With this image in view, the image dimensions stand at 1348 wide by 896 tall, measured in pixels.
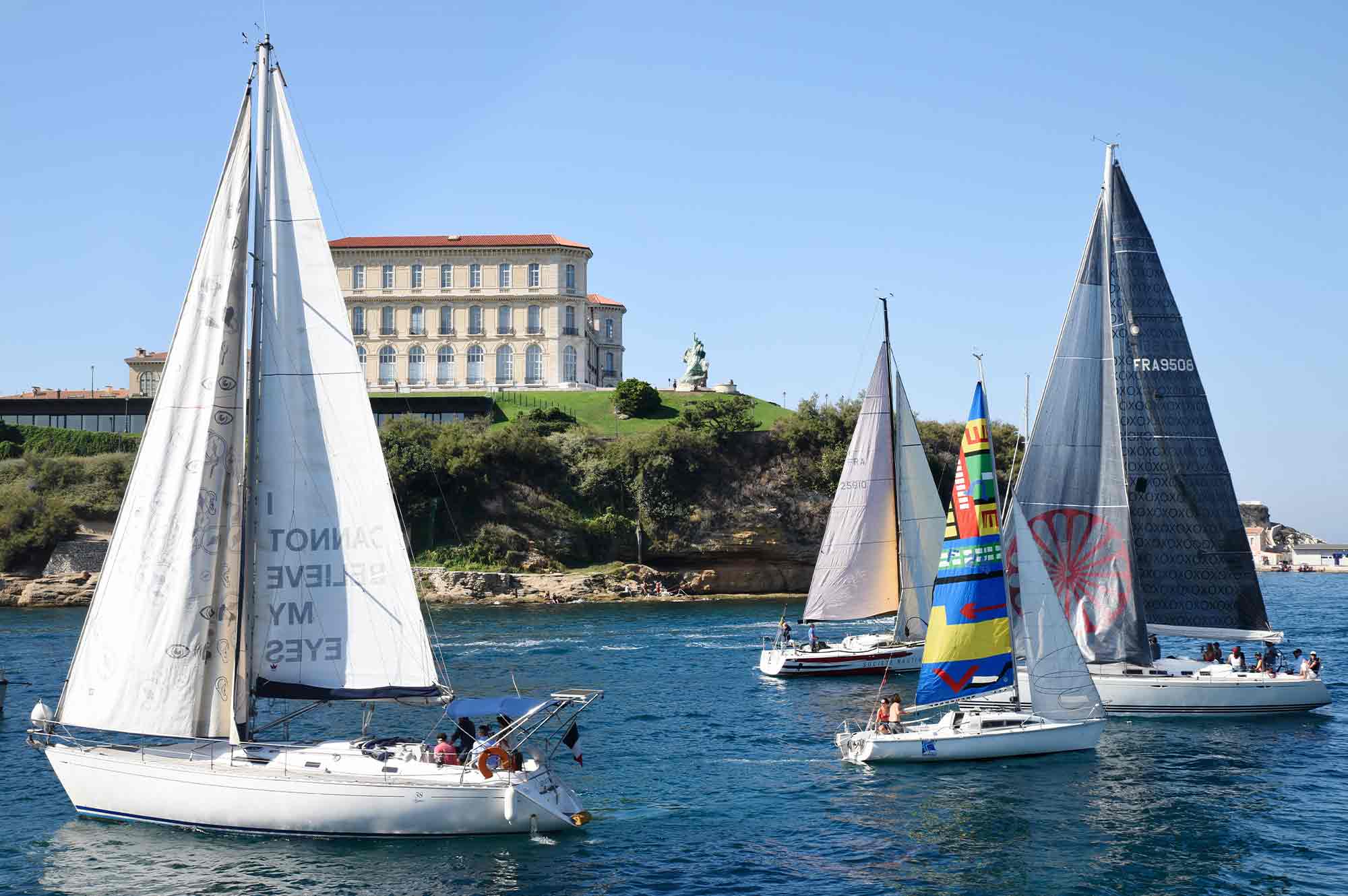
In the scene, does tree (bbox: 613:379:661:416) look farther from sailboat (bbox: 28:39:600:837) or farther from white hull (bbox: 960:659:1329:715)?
sailboat (bbox: 28:39:600:837)

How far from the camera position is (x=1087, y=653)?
128 feet

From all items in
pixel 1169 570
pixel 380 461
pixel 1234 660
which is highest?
pixel 380 461

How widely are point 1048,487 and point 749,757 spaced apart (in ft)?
44.4

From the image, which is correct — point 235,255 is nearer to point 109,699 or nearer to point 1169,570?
point 109,699

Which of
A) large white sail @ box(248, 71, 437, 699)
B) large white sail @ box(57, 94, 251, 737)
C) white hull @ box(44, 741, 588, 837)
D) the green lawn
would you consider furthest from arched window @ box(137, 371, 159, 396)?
large white sail @ box(248, 71, 437, 699)

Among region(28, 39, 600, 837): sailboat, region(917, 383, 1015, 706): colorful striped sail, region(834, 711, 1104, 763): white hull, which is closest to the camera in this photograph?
region(28, 39, 600, 837): sailboat

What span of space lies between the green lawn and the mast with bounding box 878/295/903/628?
192ft

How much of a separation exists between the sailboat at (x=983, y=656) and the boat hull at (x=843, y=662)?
51.3ft

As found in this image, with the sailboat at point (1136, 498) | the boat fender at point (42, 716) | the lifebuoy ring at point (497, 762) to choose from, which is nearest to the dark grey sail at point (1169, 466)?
the sailboat at point (1136, 498)

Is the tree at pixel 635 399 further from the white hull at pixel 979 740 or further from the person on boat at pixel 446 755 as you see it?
the person on boat at pixel 446 755

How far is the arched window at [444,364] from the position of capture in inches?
5226

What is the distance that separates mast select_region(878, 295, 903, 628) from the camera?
163ft

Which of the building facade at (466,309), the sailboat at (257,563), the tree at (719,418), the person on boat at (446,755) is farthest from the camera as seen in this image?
the building facade at (466,309)

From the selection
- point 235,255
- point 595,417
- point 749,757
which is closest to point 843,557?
point 749,757
